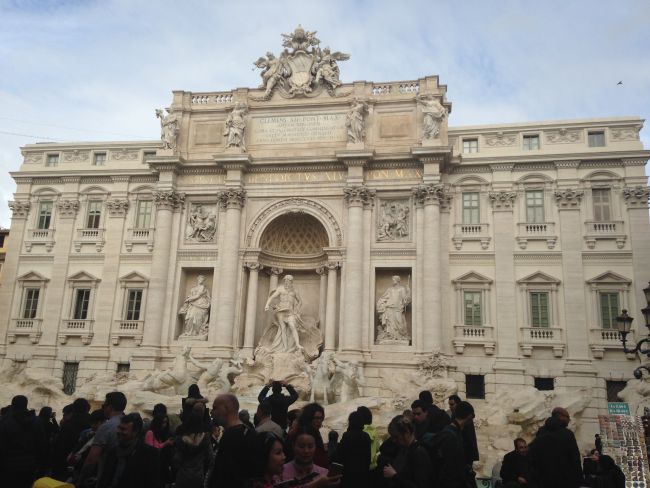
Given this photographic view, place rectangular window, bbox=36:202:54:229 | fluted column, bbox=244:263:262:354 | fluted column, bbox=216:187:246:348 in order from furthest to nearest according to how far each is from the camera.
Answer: rectangular window, bbox=36:202:54:229 < fluted column, bbox=244:263:262:354 < fluted column, bbox=216:187:246:348

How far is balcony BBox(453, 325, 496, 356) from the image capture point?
84.7 ft

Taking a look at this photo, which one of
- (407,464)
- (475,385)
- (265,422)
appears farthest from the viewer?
(475,385)

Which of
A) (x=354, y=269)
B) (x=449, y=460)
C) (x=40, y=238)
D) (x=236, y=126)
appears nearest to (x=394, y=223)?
(x=354, y=269)

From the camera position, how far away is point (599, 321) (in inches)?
999

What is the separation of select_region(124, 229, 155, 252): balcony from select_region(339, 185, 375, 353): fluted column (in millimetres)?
10222

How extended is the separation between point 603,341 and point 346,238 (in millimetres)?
11841

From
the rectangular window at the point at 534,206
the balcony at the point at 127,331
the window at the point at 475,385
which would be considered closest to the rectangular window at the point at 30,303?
the balcony at the point at 127,331

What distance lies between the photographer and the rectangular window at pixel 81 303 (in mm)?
30141

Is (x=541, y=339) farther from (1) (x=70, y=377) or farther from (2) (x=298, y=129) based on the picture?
(1) (x=70, y=377)

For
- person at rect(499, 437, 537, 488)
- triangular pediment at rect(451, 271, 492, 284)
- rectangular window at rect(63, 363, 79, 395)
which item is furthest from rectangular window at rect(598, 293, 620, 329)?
rectangular window at rect(63, 363, 79, 395)

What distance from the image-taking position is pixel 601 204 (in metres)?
26.8

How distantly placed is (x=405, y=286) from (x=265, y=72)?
518 inches

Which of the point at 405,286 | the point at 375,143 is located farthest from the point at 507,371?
the point at 375,143

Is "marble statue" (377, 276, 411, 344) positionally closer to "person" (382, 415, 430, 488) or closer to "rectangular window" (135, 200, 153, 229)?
"rectangular window" (135, 200, 153, 229)
